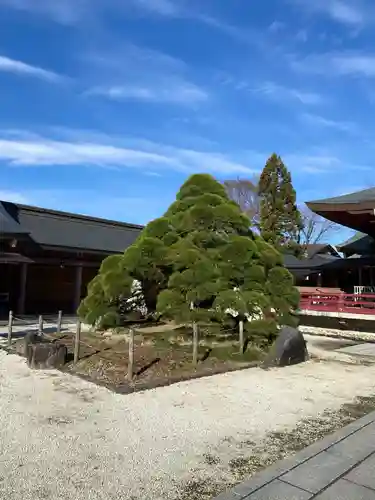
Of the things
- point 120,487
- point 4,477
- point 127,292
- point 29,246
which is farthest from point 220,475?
point 29,246

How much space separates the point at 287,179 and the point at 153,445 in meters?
28.1

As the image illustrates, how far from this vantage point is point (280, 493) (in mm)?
3189

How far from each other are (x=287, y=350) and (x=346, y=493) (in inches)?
210

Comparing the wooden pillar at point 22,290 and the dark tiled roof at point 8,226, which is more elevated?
the dark tiled roof at point 8,226

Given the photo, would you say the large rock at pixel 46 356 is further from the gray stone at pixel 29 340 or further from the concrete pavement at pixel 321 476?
the concrete pavement at pixel 321 476

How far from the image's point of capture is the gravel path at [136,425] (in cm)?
339

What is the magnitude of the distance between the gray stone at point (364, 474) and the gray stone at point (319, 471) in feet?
0.22

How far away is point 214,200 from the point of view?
10.0 meters

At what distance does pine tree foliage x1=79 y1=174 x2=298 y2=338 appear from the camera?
8781 mm

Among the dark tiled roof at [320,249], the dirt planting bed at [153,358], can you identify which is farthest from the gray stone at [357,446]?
the dark tiled roof at [320,249]

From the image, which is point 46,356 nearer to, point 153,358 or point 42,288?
point 153,358

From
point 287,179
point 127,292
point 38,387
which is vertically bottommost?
point 38,387

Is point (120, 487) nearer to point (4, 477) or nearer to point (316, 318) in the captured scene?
point (4, 477)

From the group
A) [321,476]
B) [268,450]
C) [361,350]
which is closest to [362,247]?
[361,350]
